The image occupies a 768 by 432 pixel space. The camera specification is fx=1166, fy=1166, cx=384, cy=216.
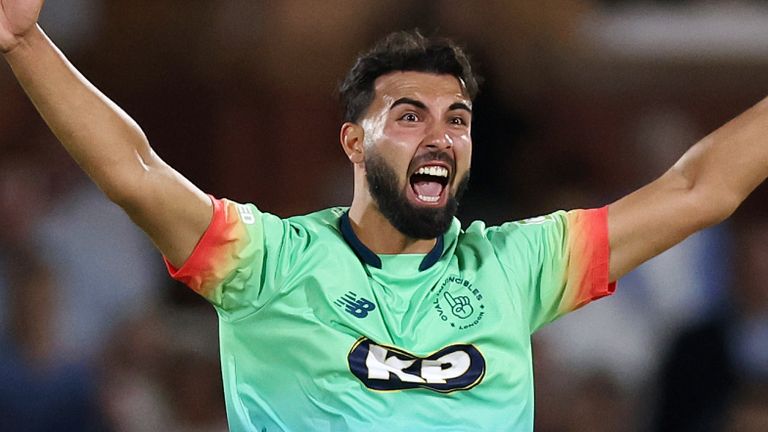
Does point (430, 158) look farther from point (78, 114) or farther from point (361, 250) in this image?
point (78, 114)

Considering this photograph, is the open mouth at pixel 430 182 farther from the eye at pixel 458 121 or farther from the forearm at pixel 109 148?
the forearm at pixel 109 148

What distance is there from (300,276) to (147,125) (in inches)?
78.7

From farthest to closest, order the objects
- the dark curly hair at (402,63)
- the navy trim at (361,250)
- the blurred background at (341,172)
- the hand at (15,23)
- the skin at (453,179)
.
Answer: the blurred background at (341,172) → the dark curly hair at (402,63) → the navy trim at (361,250) → the skin at (453,179) → the hand at (15,23)

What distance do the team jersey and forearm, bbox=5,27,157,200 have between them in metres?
0.23

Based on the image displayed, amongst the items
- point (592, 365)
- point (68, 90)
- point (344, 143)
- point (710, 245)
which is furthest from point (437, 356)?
point (710, 245)

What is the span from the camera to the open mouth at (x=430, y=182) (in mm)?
2527

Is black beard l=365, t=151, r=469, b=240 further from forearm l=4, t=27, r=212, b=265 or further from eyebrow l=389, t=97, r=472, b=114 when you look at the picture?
forearm l=4, t=27, r=212, b=265

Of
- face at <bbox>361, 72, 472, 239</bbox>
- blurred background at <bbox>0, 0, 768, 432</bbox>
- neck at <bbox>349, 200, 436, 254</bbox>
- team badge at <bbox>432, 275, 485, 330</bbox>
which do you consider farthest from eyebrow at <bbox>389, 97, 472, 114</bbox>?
blurred background at <bbox>0, 0, 768, 432</bbox>

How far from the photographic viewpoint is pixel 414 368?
92.3 inches

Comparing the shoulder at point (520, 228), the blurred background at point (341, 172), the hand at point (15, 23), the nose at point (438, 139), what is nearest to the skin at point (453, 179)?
the nose at point (438, 139)

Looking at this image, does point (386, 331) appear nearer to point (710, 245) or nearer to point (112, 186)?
point (112, 186)

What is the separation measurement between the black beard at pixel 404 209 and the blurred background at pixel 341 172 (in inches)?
57.4

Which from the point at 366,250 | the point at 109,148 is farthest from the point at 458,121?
the point at 109,148

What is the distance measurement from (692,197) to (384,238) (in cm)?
67
